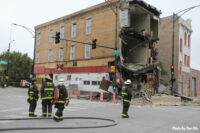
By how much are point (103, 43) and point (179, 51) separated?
41.4 ft

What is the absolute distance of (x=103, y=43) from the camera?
80.3ft

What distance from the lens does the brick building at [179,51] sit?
1182 inches

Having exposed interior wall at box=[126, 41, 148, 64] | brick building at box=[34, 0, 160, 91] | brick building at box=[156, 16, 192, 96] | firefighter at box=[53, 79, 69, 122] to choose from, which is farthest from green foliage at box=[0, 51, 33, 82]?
firefighter at box=[53, 79, 69, 122]

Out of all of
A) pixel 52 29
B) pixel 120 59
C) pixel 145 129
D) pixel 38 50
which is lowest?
pixel 145 129

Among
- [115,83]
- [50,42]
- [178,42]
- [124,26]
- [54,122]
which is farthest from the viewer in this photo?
[50,42]

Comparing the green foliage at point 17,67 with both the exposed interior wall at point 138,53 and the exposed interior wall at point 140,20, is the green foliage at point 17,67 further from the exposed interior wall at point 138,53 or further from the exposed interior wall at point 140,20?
the exposed interior wall at point 140,20

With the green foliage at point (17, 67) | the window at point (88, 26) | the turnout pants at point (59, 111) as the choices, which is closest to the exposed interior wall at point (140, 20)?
the window at point (88, 26)

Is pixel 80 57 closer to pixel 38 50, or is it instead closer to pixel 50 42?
pixel 50 42

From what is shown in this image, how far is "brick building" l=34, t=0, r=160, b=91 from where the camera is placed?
22406 mm

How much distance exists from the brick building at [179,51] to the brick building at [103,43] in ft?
18.2

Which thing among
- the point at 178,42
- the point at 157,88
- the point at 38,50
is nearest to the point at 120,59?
the point at 157,88

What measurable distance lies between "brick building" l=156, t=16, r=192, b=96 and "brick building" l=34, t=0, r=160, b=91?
5.55 m

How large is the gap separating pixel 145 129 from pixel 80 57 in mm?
20449

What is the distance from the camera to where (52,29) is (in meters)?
32.3
